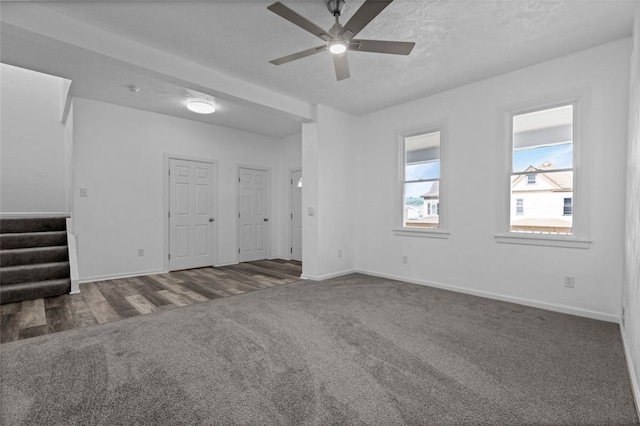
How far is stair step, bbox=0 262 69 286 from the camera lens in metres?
3.91

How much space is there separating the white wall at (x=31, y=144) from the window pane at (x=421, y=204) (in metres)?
6.64

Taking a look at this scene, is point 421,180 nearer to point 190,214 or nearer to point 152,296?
point 152,296

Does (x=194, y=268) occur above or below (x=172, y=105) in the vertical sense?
below

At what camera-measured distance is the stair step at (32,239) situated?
4.34 metres

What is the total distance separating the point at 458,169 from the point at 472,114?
2.47ft

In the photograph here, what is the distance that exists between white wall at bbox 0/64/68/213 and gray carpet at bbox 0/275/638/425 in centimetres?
459

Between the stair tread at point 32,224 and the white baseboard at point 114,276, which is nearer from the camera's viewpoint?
the stair tread at point 32,224

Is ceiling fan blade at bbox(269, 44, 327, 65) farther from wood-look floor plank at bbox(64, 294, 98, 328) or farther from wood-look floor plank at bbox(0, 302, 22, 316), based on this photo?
wood-look floor plank at bbox(0, 302, 22, 316)

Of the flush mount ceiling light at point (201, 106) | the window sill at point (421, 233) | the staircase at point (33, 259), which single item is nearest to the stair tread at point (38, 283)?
the staircase at point (33, 259)

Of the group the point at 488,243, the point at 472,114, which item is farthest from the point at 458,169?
the point at 488,243

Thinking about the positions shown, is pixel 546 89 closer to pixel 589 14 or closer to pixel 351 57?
pixel 589 14

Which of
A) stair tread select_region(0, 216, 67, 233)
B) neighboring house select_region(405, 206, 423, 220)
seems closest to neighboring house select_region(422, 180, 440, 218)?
neighboring house select_region(405, 206, 423, 220)

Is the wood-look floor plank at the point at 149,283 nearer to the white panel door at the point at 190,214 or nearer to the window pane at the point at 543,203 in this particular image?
the white panel door at the point at 190,214

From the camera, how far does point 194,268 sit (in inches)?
236
